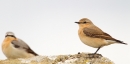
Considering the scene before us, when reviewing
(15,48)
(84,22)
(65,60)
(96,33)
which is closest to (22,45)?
(15,48)

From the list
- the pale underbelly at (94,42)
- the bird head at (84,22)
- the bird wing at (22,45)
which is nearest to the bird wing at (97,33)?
the pale underbelly at (94,42)

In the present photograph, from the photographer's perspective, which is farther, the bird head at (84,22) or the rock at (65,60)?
the bird head at (84,22)

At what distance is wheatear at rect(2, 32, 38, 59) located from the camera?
13.0m

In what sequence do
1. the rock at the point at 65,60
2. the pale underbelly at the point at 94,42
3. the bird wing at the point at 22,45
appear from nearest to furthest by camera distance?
the rock at the point at 65,60 < the pale underbelly at the point at 94,42 < the bird wing at the point at 22,45

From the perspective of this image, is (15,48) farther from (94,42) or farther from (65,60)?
(65,60)

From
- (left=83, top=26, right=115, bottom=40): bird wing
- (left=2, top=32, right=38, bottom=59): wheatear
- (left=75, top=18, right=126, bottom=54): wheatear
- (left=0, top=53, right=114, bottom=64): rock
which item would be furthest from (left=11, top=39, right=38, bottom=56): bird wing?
(left=0, top=53, right=114, bottom=64): rock

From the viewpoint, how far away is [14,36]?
45.5ft

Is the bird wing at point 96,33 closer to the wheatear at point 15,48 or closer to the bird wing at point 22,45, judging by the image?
the wheatear at point 15,48

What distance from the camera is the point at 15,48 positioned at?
1326 cm

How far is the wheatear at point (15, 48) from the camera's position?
1298 cm

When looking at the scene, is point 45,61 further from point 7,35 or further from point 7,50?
point 7,35

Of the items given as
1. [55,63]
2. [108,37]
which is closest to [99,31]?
[108,37]

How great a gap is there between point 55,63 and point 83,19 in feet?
16.4

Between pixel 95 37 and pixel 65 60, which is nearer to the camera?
pixel 65 60
